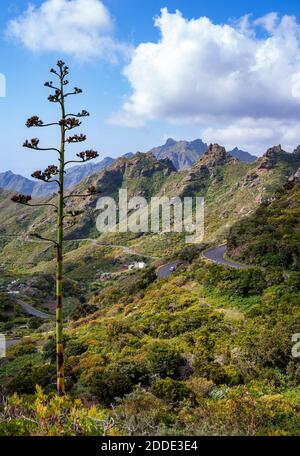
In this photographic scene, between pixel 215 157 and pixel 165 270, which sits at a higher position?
pixel 215 157

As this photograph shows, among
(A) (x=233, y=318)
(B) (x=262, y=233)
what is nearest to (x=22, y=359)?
(A) (x=233, y=318)

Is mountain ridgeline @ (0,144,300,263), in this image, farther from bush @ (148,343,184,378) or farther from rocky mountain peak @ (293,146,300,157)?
bush @ (148,343,184,378)

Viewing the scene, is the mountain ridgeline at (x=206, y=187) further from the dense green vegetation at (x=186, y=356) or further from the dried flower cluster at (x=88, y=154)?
the dried flower cluster at (x=88, y=154)

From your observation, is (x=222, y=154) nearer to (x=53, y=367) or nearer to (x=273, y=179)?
(x=273, y=179)

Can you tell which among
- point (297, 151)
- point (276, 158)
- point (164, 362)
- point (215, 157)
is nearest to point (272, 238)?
point (164, 362)

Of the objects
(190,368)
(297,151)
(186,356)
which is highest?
(297,151)

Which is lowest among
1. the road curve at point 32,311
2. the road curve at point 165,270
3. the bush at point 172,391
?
the road curve at point 32,311

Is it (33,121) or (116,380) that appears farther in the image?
(116,380)

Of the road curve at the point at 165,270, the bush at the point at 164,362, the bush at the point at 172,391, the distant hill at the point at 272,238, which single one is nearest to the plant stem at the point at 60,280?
the bush at the point at 172,391

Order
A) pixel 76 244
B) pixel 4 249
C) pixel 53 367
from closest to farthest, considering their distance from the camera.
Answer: pixel 53 367 < pixel 76 244 < pixel 4 249

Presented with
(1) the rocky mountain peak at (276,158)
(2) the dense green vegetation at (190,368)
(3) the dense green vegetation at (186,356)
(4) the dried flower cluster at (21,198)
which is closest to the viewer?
(3) the dense green vegetation at (186,356)

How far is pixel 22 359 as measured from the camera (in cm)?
2944

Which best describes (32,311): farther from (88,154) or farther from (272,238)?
(88,154)
